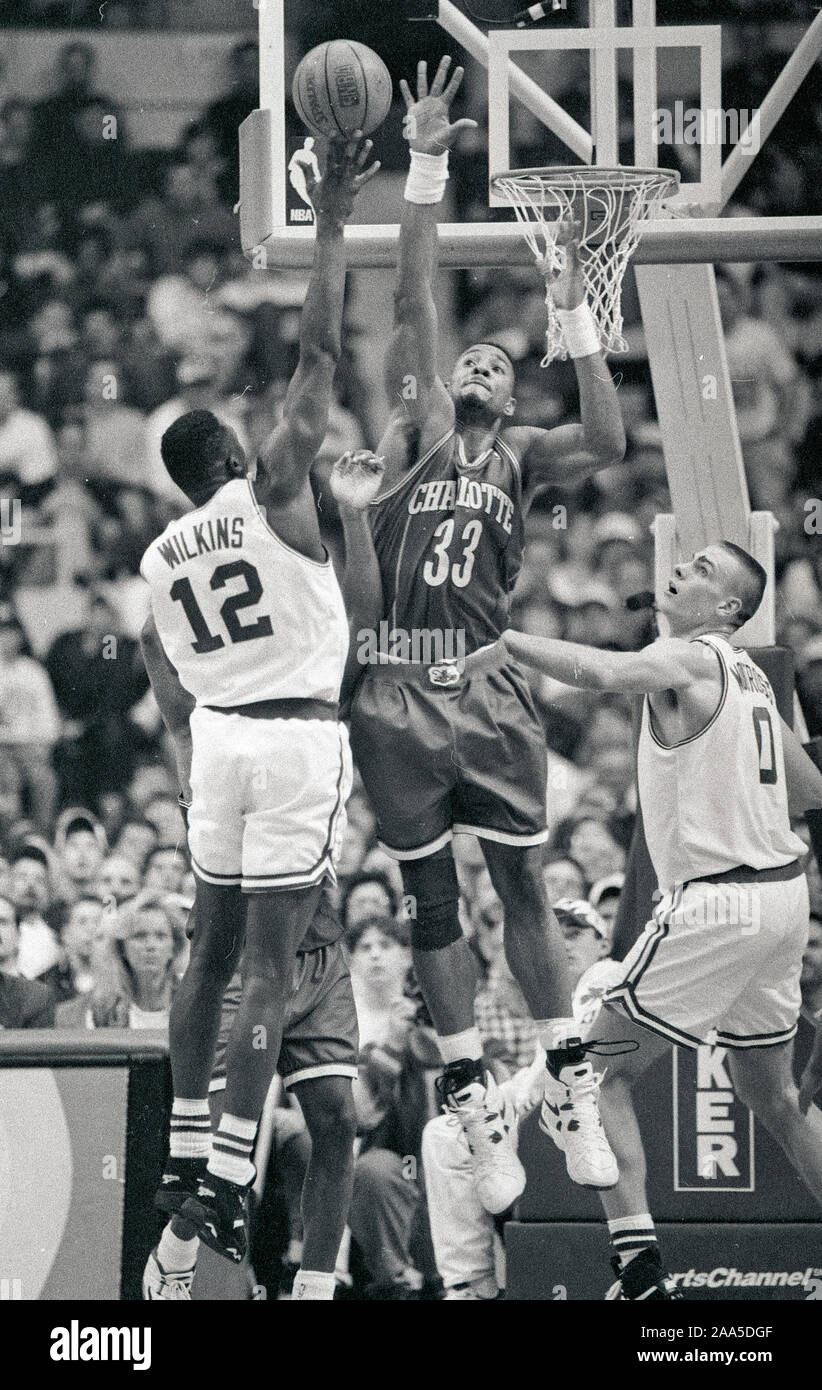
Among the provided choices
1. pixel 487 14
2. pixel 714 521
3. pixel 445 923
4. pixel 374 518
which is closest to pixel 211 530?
pixel 374 518

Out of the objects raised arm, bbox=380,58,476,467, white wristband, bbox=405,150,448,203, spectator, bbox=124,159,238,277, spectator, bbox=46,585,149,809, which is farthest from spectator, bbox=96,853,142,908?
white wristband, bbox=405,150,448,203

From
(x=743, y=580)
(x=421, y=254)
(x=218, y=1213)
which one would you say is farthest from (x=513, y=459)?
(x=218, y=1213)

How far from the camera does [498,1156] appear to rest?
19.5 feet

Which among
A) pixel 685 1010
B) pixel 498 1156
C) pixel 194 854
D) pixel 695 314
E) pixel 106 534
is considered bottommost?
pixel 498 1156

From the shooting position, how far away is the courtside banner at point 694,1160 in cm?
613

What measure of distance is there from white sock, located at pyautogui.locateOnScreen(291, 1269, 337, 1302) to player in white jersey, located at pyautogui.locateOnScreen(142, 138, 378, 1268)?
1.04 feet

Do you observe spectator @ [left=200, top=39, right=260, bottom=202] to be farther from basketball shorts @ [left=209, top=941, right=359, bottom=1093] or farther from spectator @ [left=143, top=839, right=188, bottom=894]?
basketball shorts @ [left=209, top=941, right=359, bottom=1093]

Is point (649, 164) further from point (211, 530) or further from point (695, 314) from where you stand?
point (211, 530)

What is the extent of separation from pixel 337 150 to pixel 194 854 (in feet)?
6.48

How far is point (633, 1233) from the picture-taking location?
18.9ft

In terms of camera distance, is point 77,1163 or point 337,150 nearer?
point 337,150

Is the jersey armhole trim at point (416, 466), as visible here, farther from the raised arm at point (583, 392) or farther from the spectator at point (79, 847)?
the spectator at point (79, 847)

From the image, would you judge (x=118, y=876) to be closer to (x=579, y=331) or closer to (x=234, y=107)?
(x=579, y=331)

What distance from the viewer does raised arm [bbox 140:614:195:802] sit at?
5.88m
